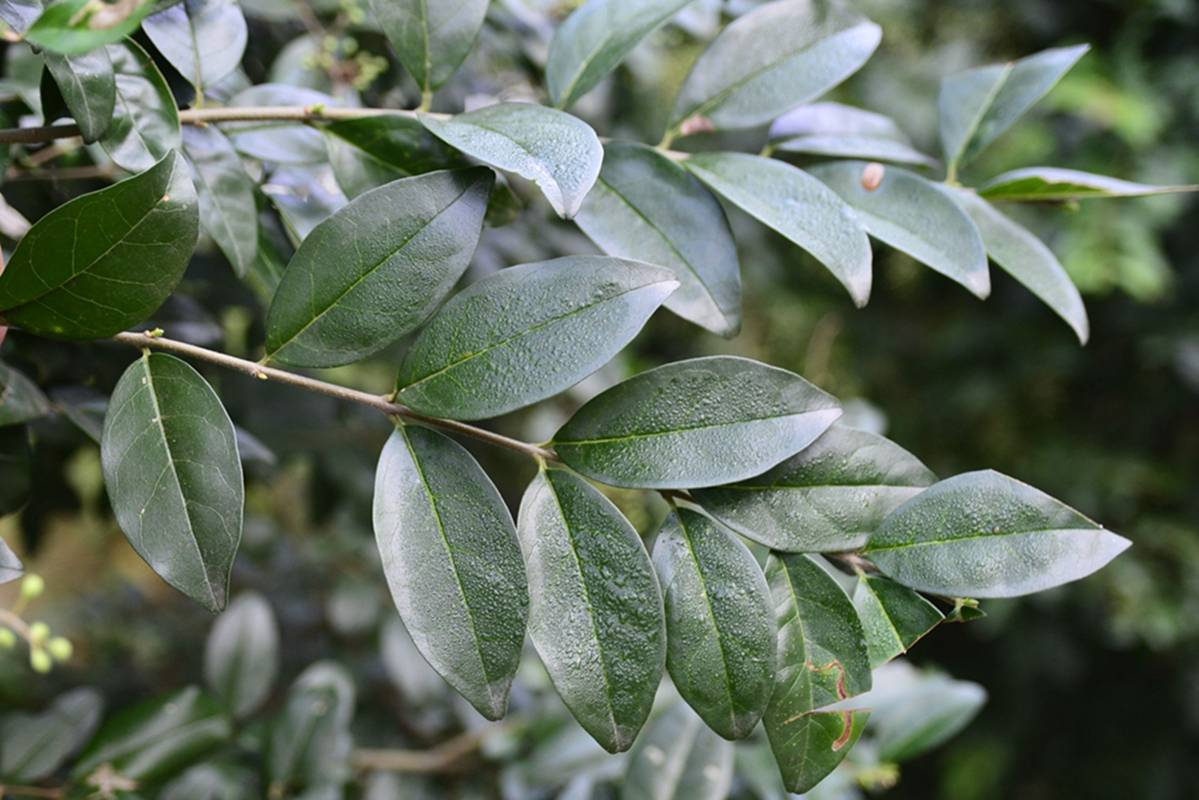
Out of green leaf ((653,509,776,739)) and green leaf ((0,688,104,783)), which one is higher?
green leaf ((653,509,776,739))

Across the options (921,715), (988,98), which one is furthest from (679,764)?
(988,98)

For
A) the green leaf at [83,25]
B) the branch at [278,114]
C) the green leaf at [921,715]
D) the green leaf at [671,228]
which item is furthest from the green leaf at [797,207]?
the green leaf at [921,715]

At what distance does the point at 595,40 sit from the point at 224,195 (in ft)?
0.56

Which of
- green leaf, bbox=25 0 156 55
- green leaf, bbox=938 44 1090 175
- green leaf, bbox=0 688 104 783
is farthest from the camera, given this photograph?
green leaf, bbox=0 688 104 783

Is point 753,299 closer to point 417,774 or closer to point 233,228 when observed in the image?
point 417,774

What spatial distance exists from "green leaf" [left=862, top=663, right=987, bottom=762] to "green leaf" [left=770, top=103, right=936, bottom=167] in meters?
0.36

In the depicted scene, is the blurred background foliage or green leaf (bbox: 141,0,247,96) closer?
green leaf (bbox: 141,0,247,96)

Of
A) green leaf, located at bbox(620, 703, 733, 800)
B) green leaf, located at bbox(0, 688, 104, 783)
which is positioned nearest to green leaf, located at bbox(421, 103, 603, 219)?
green leaf, located at bbox(620, 703, 733, 800)

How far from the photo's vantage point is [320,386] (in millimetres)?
325

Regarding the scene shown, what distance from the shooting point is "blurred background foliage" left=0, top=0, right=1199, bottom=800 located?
925 mm

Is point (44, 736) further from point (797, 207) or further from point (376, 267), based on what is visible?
point (797, 207)

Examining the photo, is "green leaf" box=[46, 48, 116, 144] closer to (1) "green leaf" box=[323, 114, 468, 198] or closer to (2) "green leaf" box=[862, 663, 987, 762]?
(1) "green leaf" box=[323, 114, 468, 198]

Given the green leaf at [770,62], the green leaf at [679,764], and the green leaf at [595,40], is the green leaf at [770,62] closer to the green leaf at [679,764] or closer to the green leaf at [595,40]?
the green leaf at [595,40]

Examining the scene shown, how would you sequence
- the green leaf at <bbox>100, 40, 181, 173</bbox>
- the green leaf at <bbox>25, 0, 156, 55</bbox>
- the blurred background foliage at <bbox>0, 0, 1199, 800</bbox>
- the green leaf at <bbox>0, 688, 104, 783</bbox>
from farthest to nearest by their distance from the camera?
the blurred background foliage at <bbox>0, 0, 1199, 800</bbox>, the green leaf at <bbox>0, 688, 104, 783</bbox>, the green leaf at <bbox>100, 40, 181, 173</bbox>, the green leaf at <bbox>25, 0, 156, 55</bbox>
